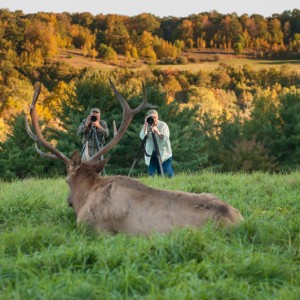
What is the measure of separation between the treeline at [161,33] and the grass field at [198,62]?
2558mm

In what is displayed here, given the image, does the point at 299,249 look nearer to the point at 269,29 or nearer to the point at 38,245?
the point at 38,245

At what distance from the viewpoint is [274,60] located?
444 feet

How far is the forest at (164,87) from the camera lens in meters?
26.7

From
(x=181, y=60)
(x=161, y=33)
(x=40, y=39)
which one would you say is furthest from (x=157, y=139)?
(x=161, y=33)

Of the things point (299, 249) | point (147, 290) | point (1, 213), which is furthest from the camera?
point (1, 213)

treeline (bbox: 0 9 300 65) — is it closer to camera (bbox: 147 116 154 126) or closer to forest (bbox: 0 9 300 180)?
forest (bbox: 0 9 300 180)

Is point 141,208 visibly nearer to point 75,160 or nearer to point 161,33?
point 75,160

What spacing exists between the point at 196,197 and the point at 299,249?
1.14 m

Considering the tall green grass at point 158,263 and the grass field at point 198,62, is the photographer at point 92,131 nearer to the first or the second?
the tall green grass at point 158,263

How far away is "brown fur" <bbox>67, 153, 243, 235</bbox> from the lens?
14.9ft

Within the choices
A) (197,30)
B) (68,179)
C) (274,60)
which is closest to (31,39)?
(197,30)

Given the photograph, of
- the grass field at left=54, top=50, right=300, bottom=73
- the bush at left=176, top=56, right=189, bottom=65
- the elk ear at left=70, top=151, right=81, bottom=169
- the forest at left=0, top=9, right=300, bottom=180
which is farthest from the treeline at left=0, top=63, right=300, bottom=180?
the bush at left=176, top=56, right=189, bottom=65

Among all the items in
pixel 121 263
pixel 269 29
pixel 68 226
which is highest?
pixel 269 29

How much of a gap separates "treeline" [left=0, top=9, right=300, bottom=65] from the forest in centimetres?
28
